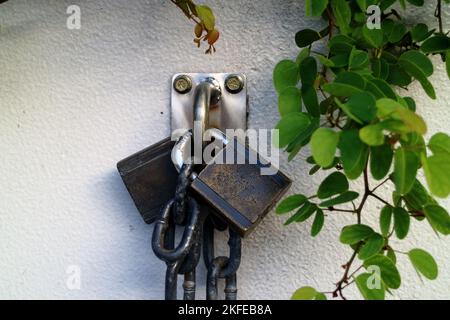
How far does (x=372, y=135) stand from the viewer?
0.62 metres

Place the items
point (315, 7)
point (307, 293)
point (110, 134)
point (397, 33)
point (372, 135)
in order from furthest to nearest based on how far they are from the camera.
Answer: point (110, 134) → point (397, 33) → point (315, 7) → point (307, 293) → point (372, 135)

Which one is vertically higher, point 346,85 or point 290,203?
point 346,85

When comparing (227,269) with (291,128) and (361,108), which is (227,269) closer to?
(291,128)

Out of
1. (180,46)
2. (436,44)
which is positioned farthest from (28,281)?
(436,44)

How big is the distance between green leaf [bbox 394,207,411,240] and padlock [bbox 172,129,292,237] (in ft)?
0.64

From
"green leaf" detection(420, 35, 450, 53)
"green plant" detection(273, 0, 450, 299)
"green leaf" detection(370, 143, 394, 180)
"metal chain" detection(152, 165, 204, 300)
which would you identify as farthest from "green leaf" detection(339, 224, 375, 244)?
"green leaf" detection(420, 35, 450, 53)

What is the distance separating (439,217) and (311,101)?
246 mm

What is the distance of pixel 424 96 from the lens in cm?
99

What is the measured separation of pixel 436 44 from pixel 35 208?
2.61ft

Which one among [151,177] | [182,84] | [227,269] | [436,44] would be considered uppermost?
[436,44]

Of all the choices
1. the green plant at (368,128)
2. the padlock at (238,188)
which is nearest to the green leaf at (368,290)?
the green plant at (368,128)

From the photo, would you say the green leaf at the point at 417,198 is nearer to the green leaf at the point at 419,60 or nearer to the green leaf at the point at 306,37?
the green leaf at the point at 419,60

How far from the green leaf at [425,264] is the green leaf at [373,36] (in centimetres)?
34

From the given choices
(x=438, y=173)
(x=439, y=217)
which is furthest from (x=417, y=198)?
(x=438, y=173)
